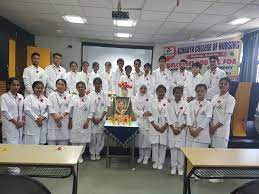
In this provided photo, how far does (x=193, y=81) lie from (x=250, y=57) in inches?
83.7

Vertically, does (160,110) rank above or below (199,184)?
above

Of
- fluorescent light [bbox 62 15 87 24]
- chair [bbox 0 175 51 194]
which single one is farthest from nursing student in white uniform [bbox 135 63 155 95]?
chair [bbox 0 175 51 194]

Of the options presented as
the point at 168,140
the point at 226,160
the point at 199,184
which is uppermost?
the point at 226,160

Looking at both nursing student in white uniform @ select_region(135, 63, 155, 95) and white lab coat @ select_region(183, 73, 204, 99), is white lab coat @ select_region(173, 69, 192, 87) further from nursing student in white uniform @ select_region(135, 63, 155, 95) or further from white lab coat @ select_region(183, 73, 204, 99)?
nursing student in white uniform @ select_region(135, 63, 155, 95)

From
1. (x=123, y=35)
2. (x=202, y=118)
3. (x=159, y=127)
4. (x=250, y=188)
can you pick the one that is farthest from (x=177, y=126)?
(x=123, y=35)

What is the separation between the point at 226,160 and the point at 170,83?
3.71 metres

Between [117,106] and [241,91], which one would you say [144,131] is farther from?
[241,91]

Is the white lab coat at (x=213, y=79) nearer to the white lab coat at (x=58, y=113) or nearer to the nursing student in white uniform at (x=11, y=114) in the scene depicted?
the white lab coat at (x=58, y=113)

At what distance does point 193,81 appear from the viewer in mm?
5477

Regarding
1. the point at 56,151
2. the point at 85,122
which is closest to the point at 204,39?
the point at 85,122

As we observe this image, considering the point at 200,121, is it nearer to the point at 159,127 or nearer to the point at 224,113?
the point at 224,113

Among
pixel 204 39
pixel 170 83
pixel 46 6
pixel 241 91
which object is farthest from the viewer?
pixel 204 39

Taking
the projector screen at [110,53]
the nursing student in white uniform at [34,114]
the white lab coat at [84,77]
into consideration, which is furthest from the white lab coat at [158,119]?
the projector screen at [110,53]

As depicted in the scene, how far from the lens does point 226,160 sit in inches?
92.6
